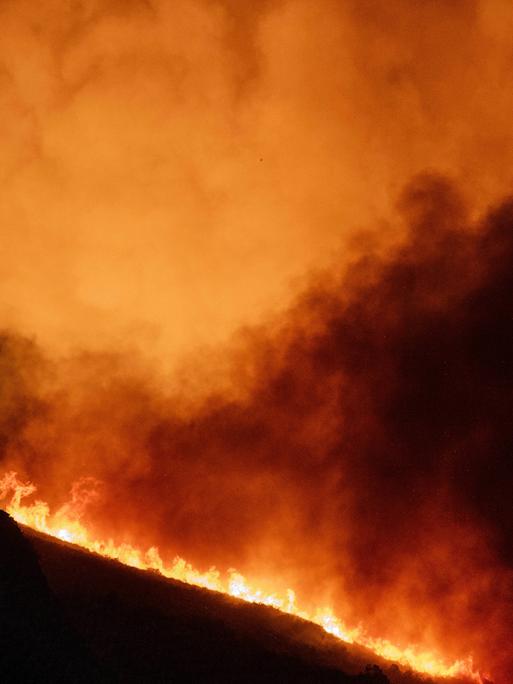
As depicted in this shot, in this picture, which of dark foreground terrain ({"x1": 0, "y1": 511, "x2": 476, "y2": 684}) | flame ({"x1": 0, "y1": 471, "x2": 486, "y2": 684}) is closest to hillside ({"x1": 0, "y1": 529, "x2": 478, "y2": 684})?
dark foreground terrain ({"x1": 0, "y1": 511, "x2": 476, "y2": 684})

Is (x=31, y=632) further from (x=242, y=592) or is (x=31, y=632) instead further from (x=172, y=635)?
(x=242, y=592)

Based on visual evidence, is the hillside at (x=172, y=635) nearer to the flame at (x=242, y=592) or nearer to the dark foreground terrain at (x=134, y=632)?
the dark foreground terrain at (x=134, y=632)

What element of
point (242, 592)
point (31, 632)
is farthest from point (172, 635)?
point (242, 592)

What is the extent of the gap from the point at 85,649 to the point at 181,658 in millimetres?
6190

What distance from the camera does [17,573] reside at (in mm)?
16250

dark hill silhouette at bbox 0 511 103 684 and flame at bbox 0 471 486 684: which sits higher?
flame at bbox 0 471 486 684

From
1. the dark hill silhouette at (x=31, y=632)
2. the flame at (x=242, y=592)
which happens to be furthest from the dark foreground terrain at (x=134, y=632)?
the flame at (x=242, y=592)

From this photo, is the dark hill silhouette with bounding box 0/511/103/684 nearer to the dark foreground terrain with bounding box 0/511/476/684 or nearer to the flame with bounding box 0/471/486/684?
the dark foreground terrain with bounding box 0/511/476/684

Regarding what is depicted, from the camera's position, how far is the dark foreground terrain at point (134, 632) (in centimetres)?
1538

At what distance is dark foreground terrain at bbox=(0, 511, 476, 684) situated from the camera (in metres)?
15.4

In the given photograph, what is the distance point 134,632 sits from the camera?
2180 centimetres

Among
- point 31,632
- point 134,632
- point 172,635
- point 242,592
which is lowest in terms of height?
point 31,632

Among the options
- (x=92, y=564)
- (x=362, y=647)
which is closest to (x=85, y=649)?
(x=92, y=564)

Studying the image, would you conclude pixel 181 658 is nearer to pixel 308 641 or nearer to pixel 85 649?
pixel 85 649
